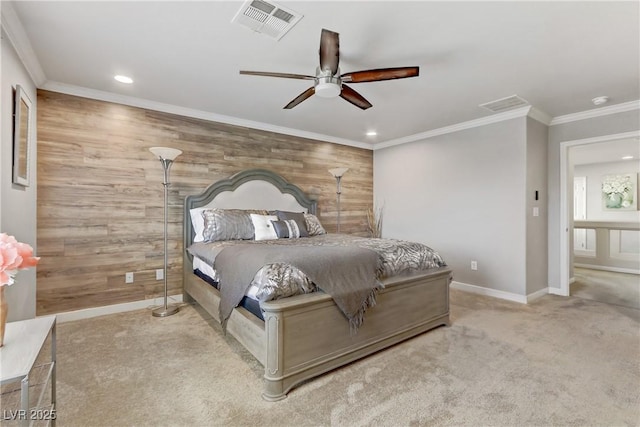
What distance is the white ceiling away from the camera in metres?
1.94

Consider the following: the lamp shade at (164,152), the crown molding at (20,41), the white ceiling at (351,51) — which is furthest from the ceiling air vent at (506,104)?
the crown molding at (20,41)

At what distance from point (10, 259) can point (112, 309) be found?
99.2 inches

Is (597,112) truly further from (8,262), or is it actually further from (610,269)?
(8,262)

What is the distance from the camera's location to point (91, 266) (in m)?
3.18

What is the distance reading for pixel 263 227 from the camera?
3.52 meters

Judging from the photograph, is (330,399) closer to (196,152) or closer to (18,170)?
(18,170)

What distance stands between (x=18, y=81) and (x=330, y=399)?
3262 millimetres

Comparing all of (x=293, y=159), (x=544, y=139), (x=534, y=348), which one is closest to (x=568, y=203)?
(x=544, y=139)

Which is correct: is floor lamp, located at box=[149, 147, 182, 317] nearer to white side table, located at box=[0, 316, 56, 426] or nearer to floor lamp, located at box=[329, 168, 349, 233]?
white side table, located at box=[0, 316, 56, 426]

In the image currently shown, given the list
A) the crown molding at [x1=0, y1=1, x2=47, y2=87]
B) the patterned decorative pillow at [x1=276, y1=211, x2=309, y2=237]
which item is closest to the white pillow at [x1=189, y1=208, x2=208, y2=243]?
the patterned decorative pillow at [x1=276, y1=211, x2=309, y2=237]

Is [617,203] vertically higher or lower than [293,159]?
lower

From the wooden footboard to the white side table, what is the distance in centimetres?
102

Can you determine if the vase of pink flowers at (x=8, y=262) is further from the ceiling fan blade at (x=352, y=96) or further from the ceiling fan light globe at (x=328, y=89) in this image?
the ceiling fan blade at (x=352, y=96)

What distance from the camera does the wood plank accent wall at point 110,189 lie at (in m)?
2.99
